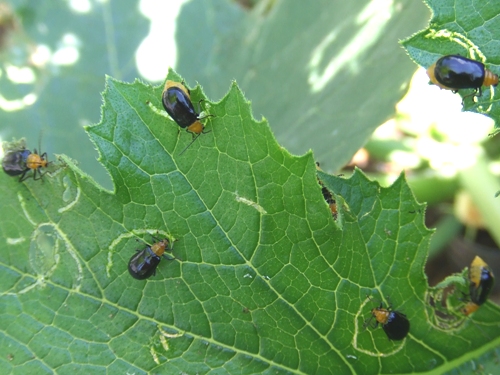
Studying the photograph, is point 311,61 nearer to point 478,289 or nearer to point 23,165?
point 478,289

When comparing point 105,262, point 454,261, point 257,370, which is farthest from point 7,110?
point 454,261

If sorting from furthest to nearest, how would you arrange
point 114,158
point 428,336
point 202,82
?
point 202,82, point 428,336, point 114,158

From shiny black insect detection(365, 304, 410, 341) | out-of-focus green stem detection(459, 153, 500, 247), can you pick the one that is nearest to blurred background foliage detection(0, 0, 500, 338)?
out-of-focus green stem detection(459, 153, 500, 247)

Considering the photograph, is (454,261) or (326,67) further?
(454,261)

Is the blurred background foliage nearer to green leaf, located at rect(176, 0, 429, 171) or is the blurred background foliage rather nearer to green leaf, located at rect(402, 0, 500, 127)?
green leaf, located at rect(176, 0, 429, 171)

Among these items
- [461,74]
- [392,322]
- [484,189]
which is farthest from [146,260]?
[484,189]

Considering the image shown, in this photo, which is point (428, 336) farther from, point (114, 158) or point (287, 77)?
point (287, 77)

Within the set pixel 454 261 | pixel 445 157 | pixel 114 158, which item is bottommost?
pixel 454 261

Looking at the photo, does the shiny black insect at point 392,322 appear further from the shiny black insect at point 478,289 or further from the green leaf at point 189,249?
the shiny black insect at point 478,289
